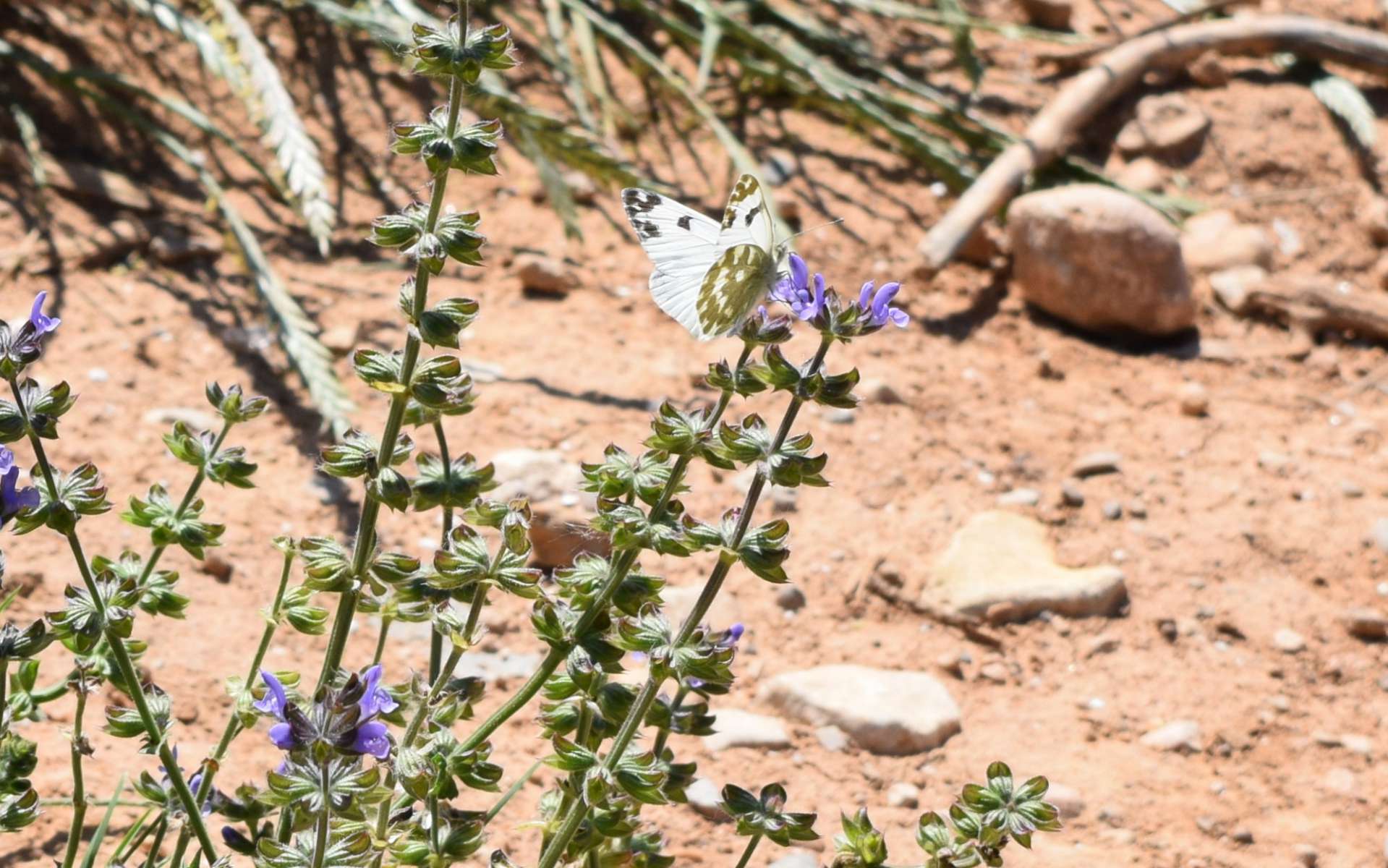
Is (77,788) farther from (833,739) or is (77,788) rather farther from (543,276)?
(543,276)

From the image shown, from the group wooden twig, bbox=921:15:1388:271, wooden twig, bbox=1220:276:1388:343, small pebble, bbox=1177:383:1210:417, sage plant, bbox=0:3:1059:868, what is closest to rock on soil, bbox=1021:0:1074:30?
wooden twig, bbox=921:15:1388:271

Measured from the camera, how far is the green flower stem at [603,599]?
1.62 metres

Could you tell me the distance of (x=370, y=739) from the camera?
4.55 feet

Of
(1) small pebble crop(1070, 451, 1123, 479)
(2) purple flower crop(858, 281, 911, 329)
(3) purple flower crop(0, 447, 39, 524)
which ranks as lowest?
(1) small pebble crop(1070, 451, 1123, 479)

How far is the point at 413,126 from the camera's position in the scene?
Result: 1568 mm

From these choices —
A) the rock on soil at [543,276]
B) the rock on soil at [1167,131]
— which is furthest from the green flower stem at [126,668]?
the rock on soil at [1167,131]

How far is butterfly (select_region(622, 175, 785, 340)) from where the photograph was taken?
1.87 metres

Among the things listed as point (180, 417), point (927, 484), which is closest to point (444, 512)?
point (180, 417)

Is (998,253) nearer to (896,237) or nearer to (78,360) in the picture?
(896,237)

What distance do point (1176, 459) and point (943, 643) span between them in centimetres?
113

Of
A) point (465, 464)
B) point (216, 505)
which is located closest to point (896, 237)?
point (216, 505)

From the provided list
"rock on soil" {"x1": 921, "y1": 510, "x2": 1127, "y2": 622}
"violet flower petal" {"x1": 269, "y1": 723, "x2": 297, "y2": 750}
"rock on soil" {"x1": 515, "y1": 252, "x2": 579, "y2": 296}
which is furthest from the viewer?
"rock on soil" {"x1": 515, "y1": 252, "x2": 579, "y2": 296}

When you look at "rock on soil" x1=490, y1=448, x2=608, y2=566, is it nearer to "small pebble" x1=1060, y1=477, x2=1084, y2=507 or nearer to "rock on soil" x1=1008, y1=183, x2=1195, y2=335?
"small pebble" x1=1060, y1=477, x2=1084, y2=507

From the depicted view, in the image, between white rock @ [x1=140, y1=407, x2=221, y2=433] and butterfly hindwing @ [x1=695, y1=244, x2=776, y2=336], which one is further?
white rock @ [x1=140, y1=407, x2=221, y2=433]
